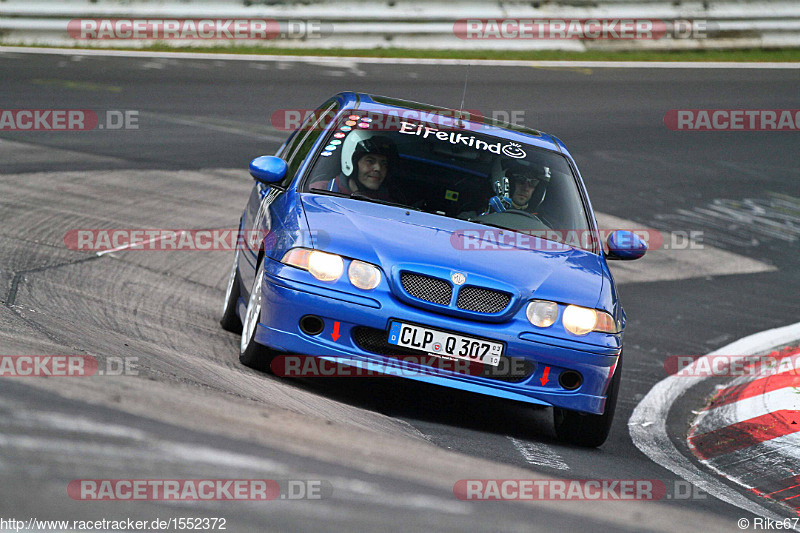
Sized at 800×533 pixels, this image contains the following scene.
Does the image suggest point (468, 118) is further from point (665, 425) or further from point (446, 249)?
point (665, 425)

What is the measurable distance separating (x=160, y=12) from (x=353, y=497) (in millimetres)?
16501

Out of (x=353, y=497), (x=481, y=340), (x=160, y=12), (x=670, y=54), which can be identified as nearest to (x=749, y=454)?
(x=481, y=340)

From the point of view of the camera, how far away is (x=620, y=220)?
37.6ft

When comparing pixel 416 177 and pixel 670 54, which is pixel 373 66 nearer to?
pixel 670 54

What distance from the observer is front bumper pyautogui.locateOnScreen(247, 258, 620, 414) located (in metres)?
5.07

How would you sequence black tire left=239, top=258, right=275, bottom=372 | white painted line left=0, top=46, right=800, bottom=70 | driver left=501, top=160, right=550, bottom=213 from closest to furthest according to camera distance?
black tire left=239, top=258, right=275, bottom=372, driver left=501, top=160, right=550, bottom=213, white painted line left=0, top=46, right=800, bottom=70

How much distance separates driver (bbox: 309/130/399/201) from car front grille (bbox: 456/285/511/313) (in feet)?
3.57

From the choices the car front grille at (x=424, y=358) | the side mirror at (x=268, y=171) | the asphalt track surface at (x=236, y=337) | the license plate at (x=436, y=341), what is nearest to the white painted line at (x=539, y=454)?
the asphalt track surface at (x=236, y=337)

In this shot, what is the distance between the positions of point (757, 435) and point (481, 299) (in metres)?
2.01

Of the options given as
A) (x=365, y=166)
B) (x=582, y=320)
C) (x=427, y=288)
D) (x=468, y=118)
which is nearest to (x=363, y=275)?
(x=427, y=288)

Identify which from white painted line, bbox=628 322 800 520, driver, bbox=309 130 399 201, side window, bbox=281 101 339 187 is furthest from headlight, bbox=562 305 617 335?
side window, bbox=281 101 339 187

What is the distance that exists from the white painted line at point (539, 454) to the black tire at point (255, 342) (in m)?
1.32

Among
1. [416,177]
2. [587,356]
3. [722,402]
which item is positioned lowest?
[722,402]

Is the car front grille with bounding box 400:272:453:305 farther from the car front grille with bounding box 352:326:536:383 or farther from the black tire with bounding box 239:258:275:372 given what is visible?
the black tire with bounding box 239:258:275:372
